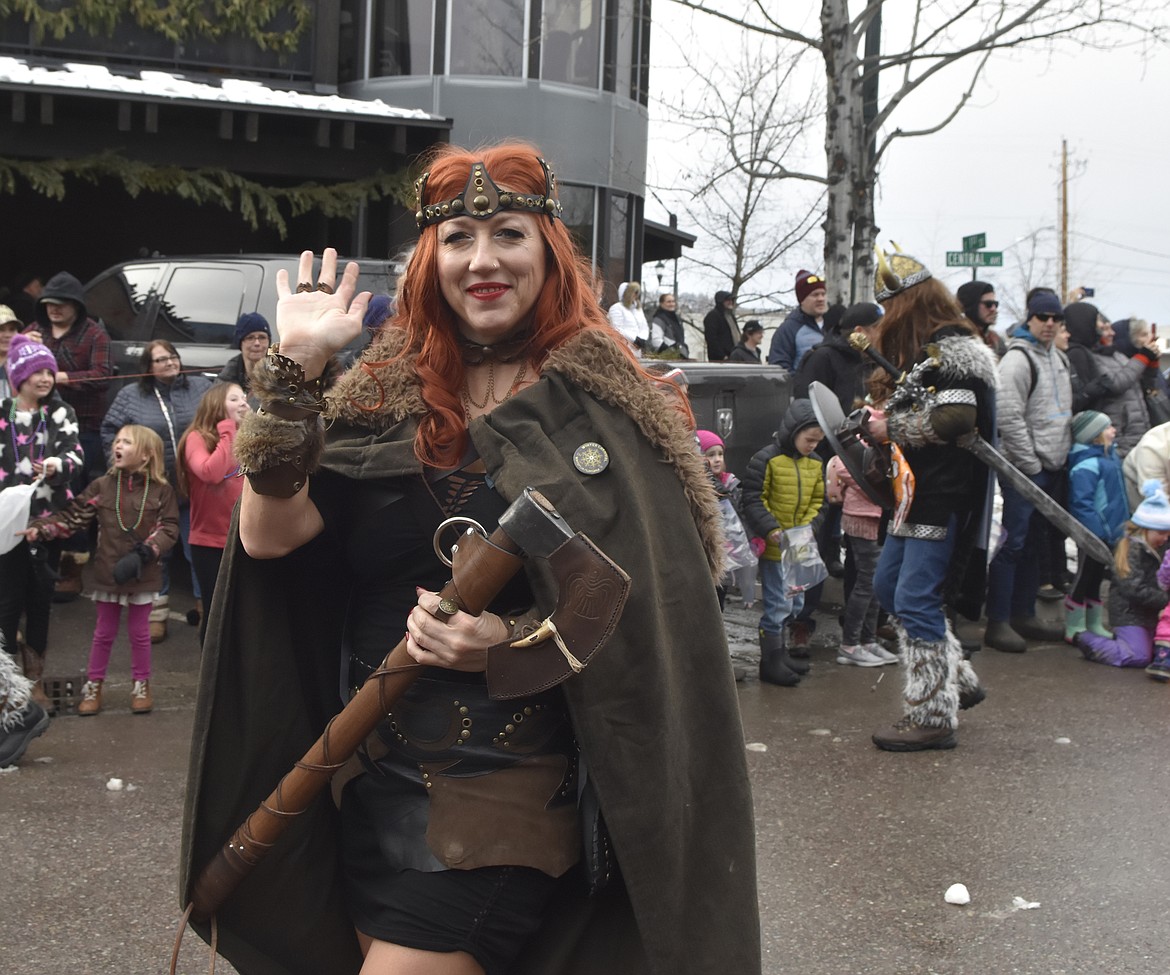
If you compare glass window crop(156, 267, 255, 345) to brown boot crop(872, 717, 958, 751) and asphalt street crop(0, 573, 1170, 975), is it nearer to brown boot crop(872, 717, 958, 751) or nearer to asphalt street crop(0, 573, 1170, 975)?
asphalt street crop(0, 573, 1170, 975)

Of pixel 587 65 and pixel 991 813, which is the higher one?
pixel 587 65

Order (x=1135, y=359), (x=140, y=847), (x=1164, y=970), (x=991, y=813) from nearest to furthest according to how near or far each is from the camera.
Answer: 1. (x=1164, y=970)
2. (x=140, y=847)
3. (x=991, y=813)
4. (x=1135, y=359)

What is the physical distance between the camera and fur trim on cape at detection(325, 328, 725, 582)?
2.41 meters

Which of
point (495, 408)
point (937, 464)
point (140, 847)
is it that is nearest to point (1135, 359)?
point (937, 464)

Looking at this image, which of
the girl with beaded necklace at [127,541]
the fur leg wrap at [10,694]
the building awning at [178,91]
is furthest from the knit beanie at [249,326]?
the building awning at [178,91]

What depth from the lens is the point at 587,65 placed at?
1656 centimetres

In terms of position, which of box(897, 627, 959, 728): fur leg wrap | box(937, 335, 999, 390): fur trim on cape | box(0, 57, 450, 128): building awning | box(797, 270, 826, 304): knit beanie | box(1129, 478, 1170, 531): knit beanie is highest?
box(0, 57, 450, 128): building awning

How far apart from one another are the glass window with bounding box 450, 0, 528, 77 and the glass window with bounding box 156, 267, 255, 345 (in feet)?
26.2

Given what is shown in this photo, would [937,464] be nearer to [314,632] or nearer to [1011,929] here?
[1011,929]

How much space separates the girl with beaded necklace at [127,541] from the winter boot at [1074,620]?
18.1 ft

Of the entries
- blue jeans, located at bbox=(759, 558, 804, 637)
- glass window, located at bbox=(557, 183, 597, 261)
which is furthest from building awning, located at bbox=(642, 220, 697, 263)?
blue jeans, located at bbox=(759, 558, 804, 637)

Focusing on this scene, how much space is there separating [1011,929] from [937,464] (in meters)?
2.30

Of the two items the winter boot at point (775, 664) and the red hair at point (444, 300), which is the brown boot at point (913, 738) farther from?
the red hair at point (444, 300)

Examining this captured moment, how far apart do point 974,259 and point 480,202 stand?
36.4ft
